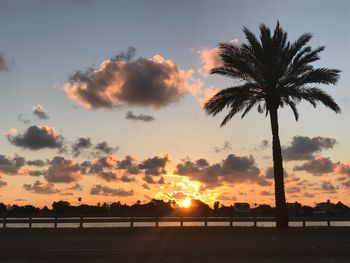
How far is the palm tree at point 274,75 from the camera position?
102 ft

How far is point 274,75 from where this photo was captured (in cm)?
3116

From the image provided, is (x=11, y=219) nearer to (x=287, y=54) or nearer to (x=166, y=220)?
(x=166, y=220)
